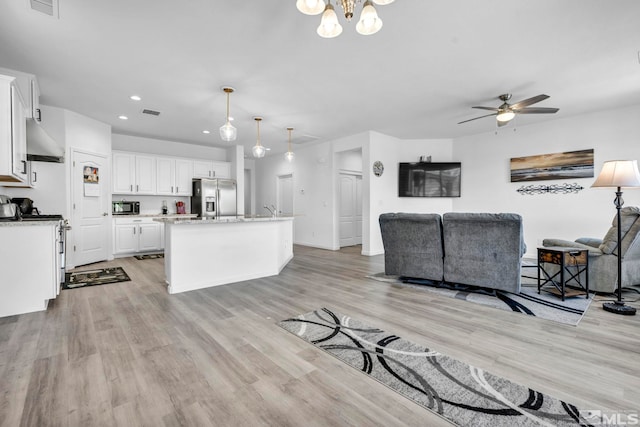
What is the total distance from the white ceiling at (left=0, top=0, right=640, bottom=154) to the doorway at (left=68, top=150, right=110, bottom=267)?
0.95m

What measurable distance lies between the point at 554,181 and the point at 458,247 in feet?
11.7

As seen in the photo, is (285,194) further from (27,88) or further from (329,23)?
(329,23)

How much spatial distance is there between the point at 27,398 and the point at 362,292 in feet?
9.33

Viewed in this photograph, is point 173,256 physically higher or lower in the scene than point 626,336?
higher

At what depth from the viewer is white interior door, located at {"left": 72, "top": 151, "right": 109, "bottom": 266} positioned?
4.90 metres

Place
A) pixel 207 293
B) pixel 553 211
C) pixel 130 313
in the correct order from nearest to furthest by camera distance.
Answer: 1. pixel 130 313
2. pixel 207 293
3. pixel 553 211

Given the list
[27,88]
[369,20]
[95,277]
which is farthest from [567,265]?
[27,88]

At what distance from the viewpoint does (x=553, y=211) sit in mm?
5480

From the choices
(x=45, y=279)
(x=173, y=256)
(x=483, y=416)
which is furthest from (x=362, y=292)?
(x=45, y=279)

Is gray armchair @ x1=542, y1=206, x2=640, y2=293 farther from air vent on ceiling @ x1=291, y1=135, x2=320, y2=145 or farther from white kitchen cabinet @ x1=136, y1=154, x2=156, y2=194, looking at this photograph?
white kitchen cabinet @ x1=136, y1=154, x2=156, y2=194

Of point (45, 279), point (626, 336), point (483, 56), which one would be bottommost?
point (626, 336)

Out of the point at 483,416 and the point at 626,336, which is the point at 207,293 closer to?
the point at 483,416

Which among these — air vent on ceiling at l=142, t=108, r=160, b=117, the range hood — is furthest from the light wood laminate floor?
air vent on ceiling at l=142, t=108, r=160, b=117

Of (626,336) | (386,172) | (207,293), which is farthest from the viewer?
(386,172)
